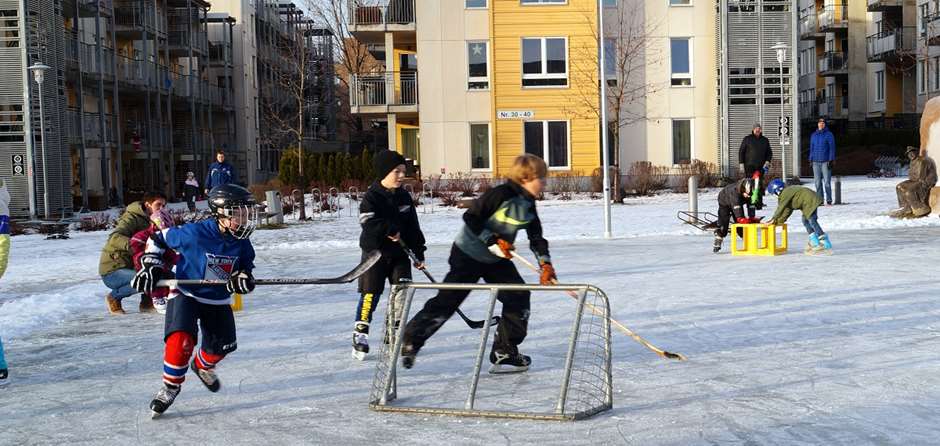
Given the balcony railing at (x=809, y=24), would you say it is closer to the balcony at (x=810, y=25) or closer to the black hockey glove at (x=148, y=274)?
the balcony at (x=810, y=25)

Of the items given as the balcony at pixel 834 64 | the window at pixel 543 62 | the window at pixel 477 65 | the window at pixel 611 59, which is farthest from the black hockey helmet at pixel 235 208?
the balcony at pixel 834 64

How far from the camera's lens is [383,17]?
39094 millimetres

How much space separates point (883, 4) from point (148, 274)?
56.1 meters

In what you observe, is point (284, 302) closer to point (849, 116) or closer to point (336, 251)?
point (336, 251)

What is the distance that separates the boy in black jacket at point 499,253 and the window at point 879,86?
58011 mm

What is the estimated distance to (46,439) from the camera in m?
6.02

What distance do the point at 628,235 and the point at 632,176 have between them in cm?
1639

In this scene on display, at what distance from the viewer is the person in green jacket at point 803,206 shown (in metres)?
15.4

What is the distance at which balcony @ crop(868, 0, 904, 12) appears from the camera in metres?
55.9

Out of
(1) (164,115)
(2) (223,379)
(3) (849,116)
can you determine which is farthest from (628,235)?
(3) (849,116)

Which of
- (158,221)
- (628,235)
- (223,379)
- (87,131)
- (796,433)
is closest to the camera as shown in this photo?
(796,433)

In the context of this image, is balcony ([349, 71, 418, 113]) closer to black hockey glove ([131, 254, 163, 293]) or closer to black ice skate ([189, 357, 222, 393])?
black ice skate ([189, 357, 222, 393])

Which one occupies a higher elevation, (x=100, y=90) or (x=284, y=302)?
(x=100, y=90)

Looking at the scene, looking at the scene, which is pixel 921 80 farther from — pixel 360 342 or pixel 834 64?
pixel 360 342
